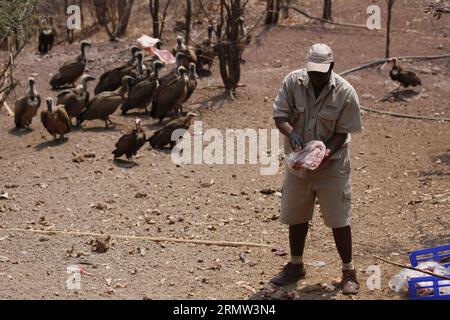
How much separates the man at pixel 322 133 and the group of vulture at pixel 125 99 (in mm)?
5541

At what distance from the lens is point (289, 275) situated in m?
7.10

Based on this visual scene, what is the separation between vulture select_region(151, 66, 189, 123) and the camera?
14.2m

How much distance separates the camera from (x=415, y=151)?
12.1m

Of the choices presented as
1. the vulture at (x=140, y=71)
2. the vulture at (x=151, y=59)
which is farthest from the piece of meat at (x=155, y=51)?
the vulture at (x=140, y=71)

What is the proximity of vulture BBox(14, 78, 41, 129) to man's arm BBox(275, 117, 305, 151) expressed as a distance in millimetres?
8213

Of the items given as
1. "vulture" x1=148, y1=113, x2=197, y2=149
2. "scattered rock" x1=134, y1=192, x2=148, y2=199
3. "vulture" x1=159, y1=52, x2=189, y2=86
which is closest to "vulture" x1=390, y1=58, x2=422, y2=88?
"vulture" x1=159, y1=52, x2=189, y2=86

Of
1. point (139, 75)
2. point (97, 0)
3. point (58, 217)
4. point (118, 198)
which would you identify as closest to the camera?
point (58, 217)

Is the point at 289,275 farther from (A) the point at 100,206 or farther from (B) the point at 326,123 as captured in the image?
(A) the point at 100,206

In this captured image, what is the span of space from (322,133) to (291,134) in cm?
25

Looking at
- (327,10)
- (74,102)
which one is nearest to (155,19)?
(327,10)

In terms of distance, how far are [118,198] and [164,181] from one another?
0.95 meters

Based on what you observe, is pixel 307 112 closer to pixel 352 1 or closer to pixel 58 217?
pixel 58 217

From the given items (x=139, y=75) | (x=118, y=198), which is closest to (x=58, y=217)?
(x=118, y=198)
